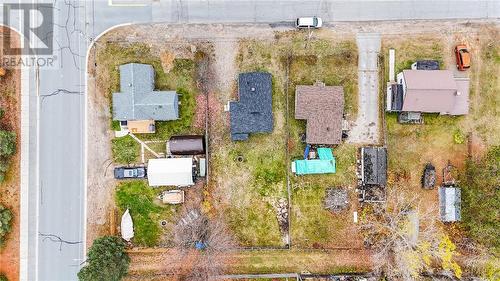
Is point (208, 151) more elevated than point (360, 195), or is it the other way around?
point (208, 151)

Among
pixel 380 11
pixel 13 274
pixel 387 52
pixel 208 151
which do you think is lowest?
pixel 13 274

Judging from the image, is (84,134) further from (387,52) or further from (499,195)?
(499,195)

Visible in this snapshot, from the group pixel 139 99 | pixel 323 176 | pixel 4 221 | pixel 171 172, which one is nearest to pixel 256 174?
pixel 323 176

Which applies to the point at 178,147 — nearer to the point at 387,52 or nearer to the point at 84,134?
the point at 84,134

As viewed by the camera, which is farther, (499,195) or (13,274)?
(13,274)

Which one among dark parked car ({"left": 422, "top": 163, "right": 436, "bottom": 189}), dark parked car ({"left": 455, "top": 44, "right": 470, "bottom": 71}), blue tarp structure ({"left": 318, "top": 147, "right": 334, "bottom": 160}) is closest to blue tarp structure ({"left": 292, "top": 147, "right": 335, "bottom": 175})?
blue tarp structure ({"left": 318, "top": 147, "right": 334, "bottom": 160})

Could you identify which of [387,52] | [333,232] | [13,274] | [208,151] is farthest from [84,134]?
[387,52]

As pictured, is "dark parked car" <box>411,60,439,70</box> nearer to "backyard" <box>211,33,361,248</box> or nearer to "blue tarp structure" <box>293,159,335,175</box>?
"backyard" <box>211,33,361,248</box>
